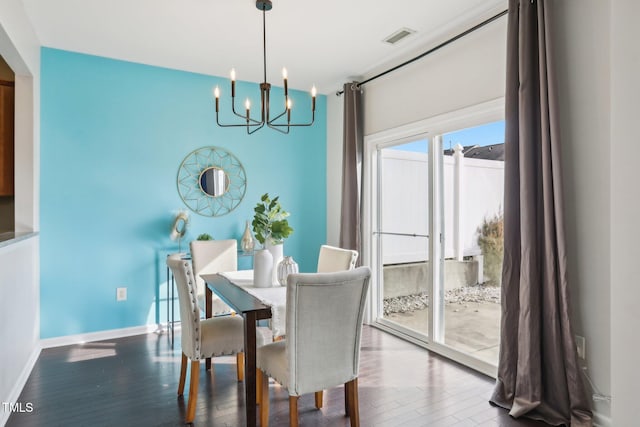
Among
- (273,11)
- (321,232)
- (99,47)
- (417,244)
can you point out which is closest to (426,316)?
(417,244)

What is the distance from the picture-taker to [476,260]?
3.13m

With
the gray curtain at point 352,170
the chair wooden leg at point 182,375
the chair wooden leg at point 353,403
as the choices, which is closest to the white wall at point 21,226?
the chair wooden leg at point 182,375

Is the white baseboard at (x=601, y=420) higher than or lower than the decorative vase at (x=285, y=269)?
lower

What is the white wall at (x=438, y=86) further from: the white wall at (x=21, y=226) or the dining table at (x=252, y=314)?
the white wall at (x=21, y=226)

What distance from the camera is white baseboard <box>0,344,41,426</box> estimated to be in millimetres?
2207

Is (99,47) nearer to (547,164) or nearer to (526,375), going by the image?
(547,164)

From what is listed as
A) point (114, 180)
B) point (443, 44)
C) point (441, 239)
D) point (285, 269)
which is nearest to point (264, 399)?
point (285, 269)

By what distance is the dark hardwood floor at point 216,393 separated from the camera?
2266 mm

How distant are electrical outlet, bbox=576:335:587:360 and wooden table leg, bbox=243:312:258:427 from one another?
1.85 metres

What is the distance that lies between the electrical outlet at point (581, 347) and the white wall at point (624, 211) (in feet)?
0.81

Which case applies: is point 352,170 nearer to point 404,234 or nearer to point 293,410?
point 404,234

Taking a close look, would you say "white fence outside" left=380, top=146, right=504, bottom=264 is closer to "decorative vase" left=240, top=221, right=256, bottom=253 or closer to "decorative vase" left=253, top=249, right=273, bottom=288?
"decorative vase" left=240, top=221, right=256, bottom=253

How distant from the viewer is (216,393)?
8.46 feet

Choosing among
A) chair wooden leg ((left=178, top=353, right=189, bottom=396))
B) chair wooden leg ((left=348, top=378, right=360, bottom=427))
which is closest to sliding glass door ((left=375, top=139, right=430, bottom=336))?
chair wooden leg ((left=348, top=378, right=360, bottom=427))
